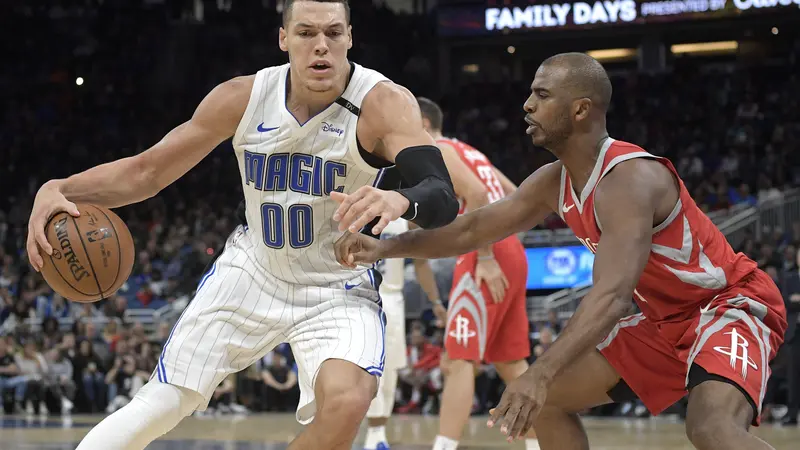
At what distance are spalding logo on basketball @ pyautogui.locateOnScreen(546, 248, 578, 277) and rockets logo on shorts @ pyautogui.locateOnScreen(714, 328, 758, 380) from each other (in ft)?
32.8

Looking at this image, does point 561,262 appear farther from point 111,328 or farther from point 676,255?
point 676,255

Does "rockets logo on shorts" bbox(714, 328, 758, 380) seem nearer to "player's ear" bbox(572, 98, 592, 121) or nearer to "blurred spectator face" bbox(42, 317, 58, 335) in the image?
"player's ear" bbox(572, 98, 592, 121)

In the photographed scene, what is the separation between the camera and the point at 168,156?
3.49 meters

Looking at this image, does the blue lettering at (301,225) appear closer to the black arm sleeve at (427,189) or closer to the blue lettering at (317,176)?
the blue lettering at (317,176)

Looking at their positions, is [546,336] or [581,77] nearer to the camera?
[581,77]

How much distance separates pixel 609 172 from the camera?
312cm

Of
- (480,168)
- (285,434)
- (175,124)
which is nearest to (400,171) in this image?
(480,168)

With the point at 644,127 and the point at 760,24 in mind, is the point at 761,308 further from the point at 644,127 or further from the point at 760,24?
the point at 760,24

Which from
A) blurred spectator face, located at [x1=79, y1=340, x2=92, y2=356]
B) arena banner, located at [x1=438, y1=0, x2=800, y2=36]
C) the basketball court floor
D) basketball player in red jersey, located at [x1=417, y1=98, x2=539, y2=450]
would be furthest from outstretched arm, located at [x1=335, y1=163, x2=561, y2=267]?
arena banner, located at [x1=438, y1=0, x2=800, y2=36]

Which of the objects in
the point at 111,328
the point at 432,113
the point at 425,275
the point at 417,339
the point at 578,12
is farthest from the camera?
the point at 578,12

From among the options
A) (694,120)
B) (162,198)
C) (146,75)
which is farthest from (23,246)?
(694,120)

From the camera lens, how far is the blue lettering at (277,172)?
3.39 metres

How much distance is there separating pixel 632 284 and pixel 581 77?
0.72 m

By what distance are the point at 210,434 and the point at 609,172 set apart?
5.34 meters
